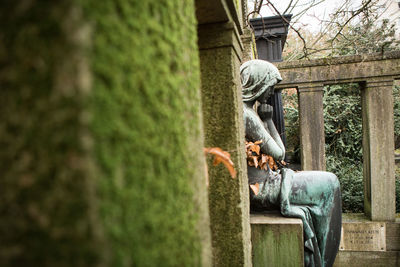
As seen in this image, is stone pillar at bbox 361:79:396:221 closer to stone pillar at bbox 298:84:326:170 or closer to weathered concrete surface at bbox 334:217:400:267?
weathered concrete surface at bbox 334:217:400:267

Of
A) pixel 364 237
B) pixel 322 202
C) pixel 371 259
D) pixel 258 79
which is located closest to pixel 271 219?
pixel 322 202

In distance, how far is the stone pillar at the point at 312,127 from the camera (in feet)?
15.8

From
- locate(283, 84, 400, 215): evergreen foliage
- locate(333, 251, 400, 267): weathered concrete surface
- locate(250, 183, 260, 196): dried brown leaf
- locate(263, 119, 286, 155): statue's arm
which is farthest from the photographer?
locate(283, 84, 400, 215): evergreen foliage

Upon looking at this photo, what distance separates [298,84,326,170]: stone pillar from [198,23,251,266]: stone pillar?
3652 mm

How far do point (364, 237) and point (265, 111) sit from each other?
3.58m

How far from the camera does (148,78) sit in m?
0.49

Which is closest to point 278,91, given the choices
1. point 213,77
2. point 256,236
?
point 256,236

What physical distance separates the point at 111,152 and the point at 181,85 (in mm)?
284

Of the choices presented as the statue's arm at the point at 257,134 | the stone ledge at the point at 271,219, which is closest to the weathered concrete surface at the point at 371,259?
the stone ledge at the point at 271,219

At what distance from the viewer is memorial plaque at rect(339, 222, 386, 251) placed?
4.73m

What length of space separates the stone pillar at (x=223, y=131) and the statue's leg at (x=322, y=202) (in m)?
1.32

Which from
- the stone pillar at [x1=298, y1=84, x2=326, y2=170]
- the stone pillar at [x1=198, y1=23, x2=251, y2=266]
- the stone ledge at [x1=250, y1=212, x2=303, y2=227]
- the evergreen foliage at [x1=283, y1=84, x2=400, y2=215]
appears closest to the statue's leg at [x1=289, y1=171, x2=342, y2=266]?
the stone ledge at [x1=250, y1=212, x2=303, y2=227]

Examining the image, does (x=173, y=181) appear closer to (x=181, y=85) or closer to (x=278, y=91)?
(x=181, y=85)

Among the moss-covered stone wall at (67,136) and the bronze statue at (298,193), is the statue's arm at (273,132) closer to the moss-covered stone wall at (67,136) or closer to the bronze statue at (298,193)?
the bronze statue at (298,193)
